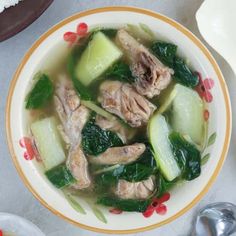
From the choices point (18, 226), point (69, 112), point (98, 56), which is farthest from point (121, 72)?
point (18, 226)

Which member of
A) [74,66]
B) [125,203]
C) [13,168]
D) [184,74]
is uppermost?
[74,66]

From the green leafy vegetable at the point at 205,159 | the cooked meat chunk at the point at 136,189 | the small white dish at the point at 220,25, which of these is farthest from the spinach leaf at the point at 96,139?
the small white dish at the point at 220,25

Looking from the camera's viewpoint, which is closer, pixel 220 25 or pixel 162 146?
pixel 162 146

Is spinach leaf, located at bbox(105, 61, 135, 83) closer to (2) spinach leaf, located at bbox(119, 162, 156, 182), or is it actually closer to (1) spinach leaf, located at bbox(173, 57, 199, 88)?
(1) spinach leaf, located at bbox(173, 57, 199, 88)

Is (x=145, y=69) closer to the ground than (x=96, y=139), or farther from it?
farther from it

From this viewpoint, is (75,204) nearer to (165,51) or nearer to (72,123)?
(72,123)

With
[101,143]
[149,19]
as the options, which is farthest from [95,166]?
[149,19]
